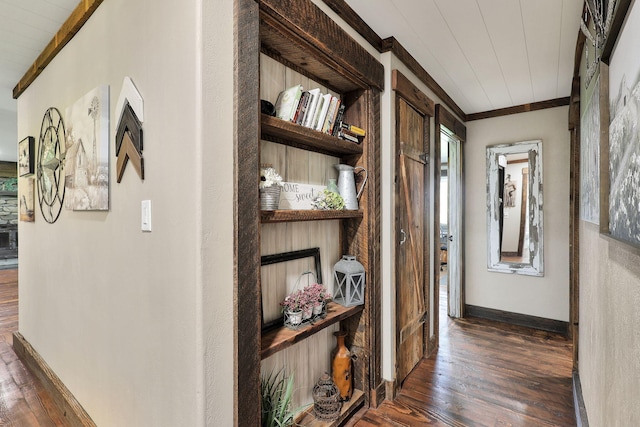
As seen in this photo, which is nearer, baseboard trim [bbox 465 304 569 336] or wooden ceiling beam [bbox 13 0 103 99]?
wooden ceiling beam [bbox 13 0 103 99]

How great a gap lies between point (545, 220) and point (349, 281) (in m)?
2.73

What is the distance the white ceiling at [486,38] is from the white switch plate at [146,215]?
1475 mm

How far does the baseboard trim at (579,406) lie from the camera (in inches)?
64.7

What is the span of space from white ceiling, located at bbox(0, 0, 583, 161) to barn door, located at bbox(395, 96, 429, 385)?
42cm

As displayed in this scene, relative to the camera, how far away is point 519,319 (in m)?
3.49

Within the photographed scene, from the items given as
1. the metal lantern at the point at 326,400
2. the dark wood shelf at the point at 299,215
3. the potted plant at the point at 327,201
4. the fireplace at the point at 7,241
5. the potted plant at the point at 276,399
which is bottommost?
the metal lantern at the point at 326,400

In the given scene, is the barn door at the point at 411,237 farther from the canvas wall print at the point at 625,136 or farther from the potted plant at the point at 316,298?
the canvas wall print at the point at 625,136

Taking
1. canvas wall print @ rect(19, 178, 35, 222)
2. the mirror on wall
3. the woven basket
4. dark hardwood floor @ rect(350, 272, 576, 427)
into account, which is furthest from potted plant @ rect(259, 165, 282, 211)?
the mirror on wall

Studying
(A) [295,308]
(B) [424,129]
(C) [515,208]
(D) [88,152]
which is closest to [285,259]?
(A) [295,308]

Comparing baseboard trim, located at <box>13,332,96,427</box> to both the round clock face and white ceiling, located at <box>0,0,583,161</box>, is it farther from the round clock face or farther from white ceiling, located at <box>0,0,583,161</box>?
white ceiling, located at <box>0,0,583,161</box>

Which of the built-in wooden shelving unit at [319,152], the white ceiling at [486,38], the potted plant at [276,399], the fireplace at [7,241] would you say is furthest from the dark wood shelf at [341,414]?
the fireplace at [7,241]

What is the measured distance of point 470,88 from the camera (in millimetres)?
2965

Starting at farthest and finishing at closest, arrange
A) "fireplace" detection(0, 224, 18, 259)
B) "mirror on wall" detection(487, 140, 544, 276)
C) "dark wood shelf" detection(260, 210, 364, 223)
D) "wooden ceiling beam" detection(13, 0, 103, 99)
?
1. "fireplace" detection(0, 224, 18, 259)
2. "mirror on wall" detection(487, 140, 544, 276)
3. "wooden ceiling beam" detection(13, 0, 103, 99)
4. "dark wood shelf" detection(260, 210, 364, 223)

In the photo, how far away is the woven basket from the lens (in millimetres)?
1354
